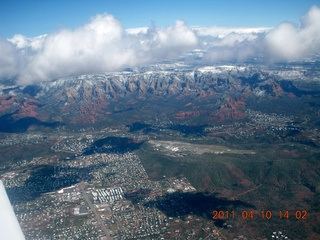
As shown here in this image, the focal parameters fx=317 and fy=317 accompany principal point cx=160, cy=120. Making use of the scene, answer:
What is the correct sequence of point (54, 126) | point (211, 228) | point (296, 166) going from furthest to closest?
point (54, 126), point (296, 166), point (211, 228)

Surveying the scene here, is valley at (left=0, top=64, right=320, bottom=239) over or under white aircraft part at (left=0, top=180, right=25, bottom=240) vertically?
under

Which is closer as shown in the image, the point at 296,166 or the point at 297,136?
the point at 296,166

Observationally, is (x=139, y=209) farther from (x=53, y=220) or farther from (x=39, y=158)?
(x=39, y=158)

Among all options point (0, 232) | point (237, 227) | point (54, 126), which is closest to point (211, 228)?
point (237, 227)

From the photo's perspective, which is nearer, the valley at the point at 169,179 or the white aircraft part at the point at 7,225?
the white aircraft part at the point at 7,225

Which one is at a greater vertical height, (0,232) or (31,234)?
(0,232)

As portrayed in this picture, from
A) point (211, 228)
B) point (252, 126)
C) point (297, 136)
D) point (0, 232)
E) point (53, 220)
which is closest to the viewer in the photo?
point (0, 232)

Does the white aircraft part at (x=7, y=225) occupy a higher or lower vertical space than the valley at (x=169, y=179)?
Result: higher

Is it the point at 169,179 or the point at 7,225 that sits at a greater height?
the point at 7,225
